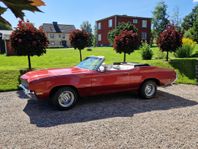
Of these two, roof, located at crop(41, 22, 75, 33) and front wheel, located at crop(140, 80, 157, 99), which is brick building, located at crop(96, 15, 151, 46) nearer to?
roof, located at crop(41, 22, 75, 33)

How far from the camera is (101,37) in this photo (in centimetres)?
4984

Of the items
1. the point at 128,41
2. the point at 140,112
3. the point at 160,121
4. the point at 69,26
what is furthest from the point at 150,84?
the point at 69,26

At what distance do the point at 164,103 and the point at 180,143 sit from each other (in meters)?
2.78

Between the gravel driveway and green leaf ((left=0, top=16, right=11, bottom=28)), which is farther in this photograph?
the gravel driveway

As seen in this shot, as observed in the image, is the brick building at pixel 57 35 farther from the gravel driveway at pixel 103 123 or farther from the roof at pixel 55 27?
the gravel driveway at pixel 103 123

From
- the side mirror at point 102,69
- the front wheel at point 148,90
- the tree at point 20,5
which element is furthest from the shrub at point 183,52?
the tree at point 20,5

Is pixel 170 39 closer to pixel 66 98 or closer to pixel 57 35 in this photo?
pixel 66 98

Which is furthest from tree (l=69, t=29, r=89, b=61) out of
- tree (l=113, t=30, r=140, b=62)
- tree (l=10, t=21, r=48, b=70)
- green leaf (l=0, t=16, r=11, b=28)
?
green leaf (l=0, t=16, r=11, b=28)

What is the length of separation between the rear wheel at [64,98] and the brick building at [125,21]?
3896cm

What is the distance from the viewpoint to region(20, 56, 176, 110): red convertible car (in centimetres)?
585

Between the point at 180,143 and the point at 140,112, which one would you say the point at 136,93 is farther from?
the point at 180,143

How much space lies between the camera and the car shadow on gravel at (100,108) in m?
5.42

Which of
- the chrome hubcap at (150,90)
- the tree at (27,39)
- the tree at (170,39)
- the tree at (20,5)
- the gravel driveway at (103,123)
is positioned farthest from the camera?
the tree at (170,39)

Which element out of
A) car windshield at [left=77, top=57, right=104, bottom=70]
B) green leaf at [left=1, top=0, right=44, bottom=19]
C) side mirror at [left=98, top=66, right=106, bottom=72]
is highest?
green leaf at [left=1, top=0, right=44, bottom=19]
